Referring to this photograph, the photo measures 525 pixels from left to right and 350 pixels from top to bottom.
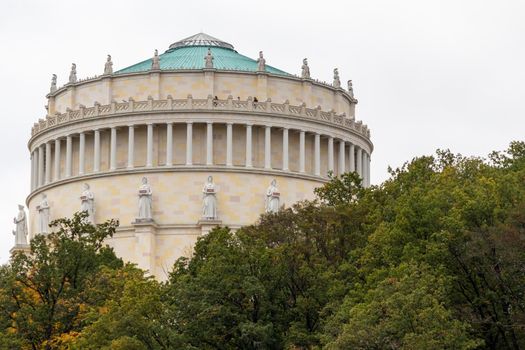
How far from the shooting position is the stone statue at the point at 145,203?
93.9 m

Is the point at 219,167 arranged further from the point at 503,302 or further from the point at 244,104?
the point at 503,302

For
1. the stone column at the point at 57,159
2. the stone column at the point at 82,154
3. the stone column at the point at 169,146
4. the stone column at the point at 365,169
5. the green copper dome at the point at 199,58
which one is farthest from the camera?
the stone column at the point at 365,169

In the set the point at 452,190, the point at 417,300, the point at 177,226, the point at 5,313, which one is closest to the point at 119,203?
the point at 177,226

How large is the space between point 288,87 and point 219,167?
734cm

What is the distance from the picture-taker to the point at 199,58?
331 ft

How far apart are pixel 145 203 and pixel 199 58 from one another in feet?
39.4

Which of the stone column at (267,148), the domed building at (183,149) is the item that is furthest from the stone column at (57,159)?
the stone column at (267,148)

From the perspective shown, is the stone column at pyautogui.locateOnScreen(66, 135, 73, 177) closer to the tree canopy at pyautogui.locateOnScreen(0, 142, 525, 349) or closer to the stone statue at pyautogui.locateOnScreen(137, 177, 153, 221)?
the stone statue at pyautogui.locateOnScreen(137, 177, 153, 221)

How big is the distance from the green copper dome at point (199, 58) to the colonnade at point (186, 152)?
4.49 meters

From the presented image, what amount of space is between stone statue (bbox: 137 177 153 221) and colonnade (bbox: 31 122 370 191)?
81.8 inches

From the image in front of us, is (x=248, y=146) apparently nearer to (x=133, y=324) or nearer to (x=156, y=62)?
(x=156, y=62)

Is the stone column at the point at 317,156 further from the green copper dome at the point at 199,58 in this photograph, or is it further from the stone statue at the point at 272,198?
the green copper dome at the point at 199,58

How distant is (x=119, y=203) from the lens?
96.3 meters

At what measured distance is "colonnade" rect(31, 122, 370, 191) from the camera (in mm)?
95938
